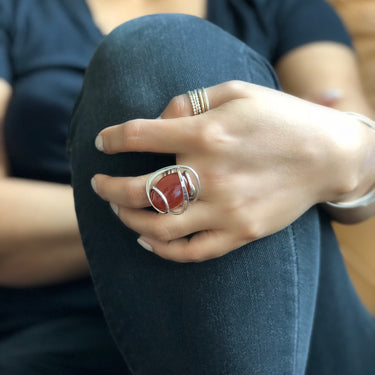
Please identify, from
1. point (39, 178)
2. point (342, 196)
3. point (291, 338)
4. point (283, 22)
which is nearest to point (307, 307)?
point (291, 338)

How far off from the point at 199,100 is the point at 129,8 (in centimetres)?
59

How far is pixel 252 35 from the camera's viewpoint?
0.82 m

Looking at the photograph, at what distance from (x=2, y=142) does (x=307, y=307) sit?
24.5 inches

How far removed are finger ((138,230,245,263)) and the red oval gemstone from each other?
5cm

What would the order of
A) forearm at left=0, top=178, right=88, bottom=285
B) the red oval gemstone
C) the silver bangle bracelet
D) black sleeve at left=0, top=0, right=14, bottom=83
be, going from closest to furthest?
1. the red oval gemstone
2. the silver bangle bracelet
3. forearm at left=0, top=178, right=88, bottom=285
4. black sleeve at left=0, top=0, right=14, bottom=83

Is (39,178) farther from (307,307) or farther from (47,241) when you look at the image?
(307,307)

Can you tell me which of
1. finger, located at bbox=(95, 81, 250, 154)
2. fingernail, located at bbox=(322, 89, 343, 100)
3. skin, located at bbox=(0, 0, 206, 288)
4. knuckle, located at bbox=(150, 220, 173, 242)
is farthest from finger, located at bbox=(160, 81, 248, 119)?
fingernail, located at bbox=(322, 89, 343, 100)

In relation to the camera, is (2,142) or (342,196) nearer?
(342,196)

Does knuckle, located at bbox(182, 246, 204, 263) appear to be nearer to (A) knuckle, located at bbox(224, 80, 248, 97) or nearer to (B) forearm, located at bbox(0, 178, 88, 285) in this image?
(A) knuckle, located at bbox(224, 80, 248, 97)

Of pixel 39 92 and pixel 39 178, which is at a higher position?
pixel 39 92

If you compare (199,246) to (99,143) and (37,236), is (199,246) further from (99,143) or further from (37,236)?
(37,236)

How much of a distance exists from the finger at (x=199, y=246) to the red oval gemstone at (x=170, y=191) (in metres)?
0.05

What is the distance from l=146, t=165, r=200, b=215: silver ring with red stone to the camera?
0.36m

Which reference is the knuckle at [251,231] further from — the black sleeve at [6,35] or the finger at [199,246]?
the black sleeve at [6,35]
